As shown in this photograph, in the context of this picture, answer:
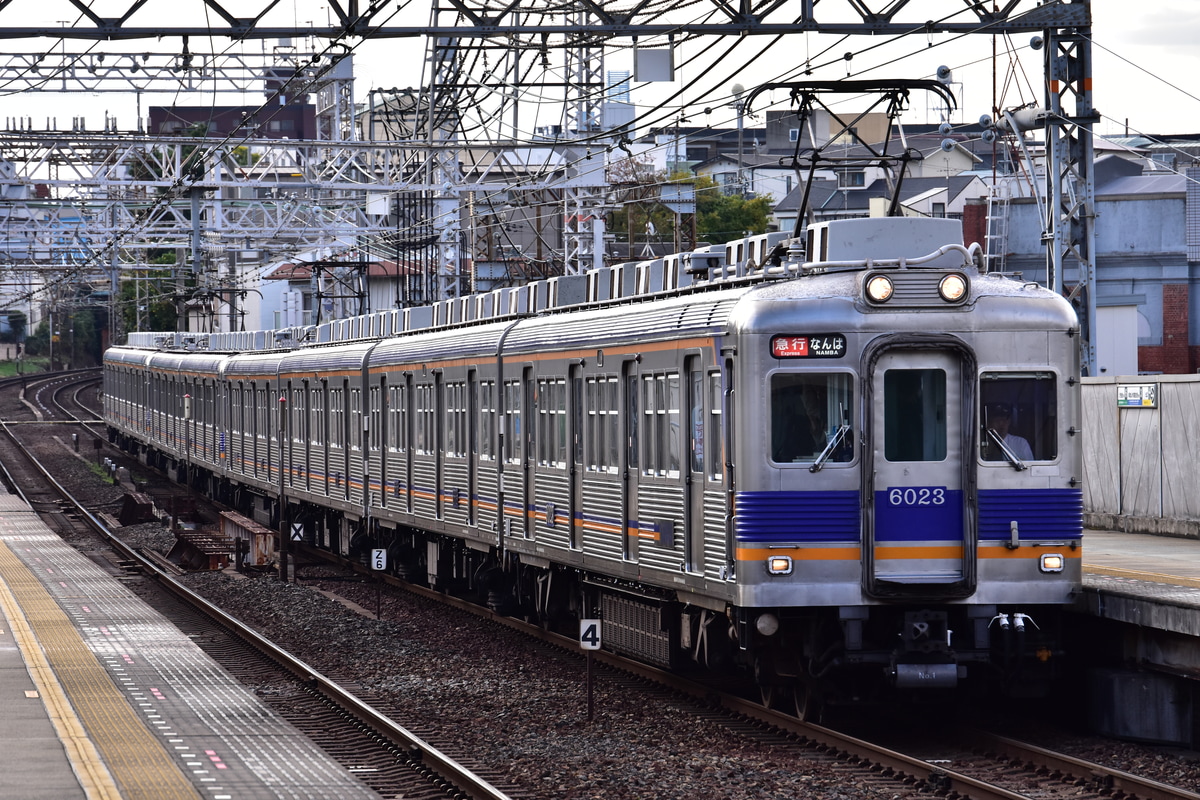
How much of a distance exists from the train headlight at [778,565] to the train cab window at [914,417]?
0.97m

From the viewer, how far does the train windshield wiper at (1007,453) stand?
11.9 m

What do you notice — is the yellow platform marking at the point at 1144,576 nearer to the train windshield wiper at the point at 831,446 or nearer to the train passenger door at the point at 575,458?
the train windshield wiper at the point at 831,446

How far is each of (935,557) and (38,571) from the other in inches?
644

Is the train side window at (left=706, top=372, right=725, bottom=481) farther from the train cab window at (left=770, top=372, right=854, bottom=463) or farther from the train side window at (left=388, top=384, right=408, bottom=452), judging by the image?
the train side window at (left=388, top=384, right=408, bottom=452)

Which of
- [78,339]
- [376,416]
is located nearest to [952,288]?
[376,416]

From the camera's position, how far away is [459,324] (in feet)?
71.6

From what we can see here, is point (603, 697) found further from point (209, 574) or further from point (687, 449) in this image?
point (209, 574)

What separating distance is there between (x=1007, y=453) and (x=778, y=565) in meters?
1.68

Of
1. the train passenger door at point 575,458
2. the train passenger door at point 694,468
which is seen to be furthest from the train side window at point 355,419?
the train passenger door at point 694,468

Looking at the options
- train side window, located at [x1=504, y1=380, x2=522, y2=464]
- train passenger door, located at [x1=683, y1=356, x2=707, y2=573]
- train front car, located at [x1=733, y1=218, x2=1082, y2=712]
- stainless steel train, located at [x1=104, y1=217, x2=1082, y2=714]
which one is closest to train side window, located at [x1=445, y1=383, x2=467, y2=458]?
train side window, located at [x1=504, y1=380, x2=522, y2=464]

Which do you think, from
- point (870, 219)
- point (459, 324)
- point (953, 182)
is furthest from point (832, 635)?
point (953, 182)

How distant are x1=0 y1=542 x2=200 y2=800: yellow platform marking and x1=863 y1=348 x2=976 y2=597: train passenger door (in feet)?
14.9

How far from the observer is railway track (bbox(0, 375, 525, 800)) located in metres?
11.0

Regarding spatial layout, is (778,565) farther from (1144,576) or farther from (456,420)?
(456,420)
